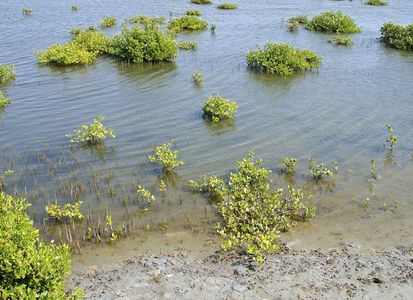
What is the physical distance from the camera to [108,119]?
15984 millimetres

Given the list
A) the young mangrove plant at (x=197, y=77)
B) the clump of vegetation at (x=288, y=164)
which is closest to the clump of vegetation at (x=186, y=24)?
the young mangrove plant at (x=197, y=77)

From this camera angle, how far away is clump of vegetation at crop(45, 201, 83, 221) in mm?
9867

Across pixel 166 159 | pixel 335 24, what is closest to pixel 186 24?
pixel 335 24

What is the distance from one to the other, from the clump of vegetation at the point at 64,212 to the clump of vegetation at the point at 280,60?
14475mm

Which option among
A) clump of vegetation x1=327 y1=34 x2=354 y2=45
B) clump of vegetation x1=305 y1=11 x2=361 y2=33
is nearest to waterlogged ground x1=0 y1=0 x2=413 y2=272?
clump of vegetation x1=327 y1=34 x2=354 y2=45

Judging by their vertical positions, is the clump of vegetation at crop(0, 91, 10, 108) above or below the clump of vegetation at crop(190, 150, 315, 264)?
above

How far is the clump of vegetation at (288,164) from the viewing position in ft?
40.4

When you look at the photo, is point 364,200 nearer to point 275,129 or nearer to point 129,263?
point 275,129

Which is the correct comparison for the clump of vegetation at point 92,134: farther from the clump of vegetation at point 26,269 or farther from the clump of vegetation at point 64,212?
the clump of vegetation at point 26,269

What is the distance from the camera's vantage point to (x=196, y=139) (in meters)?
14.5

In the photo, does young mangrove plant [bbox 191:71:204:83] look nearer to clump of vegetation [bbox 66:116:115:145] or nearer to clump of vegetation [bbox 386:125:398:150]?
clump of vegetation [bbox 66:116:115:145]

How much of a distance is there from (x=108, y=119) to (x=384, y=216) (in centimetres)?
1031

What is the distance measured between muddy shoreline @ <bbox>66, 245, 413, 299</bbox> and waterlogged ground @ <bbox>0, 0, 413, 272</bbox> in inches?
20.3

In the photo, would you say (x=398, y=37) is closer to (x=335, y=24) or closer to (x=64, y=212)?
(x=335, y=24)
